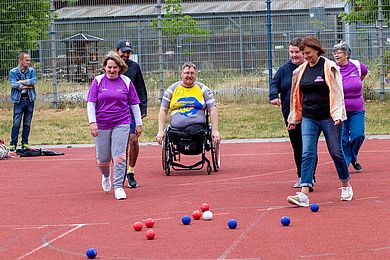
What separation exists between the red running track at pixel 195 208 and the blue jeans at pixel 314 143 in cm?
38

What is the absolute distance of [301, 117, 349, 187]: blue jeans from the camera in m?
11.3

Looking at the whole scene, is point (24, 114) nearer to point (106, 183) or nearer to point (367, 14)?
point (106, 183)

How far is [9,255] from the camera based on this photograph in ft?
28.6

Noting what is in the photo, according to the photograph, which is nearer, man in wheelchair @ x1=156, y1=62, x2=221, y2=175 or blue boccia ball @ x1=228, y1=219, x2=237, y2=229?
blue boccia ball @ x1=228, y1=219, x2=237, y2=229

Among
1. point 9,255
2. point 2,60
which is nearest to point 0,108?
point 2,60

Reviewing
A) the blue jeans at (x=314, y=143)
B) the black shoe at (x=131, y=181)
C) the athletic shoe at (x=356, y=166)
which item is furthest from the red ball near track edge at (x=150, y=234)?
the athletic shoe at (x=356, y=166)

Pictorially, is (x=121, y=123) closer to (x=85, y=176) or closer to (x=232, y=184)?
(x=232, y=184)

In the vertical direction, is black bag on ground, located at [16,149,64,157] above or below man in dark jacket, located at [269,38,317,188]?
below

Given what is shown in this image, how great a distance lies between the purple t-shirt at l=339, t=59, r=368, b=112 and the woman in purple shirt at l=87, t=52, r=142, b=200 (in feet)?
10.9

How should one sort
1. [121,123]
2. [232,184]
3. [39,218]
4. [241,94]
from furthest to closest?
1. [241,94]
2. [232,184]
3. [121,123]
4. [39,218]

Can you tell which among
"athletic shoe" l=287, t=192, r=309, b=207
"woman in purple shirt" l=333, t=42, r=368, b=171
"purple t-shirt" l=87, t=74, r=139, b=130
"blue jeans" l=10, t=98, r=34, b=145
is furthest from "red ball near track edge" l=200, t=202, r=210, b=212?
"blue jeans" l=10, t=98, r=34, b=145

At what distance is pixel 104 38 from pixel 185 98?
538 inches

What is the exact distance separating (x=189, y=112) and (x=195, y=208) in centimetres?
364

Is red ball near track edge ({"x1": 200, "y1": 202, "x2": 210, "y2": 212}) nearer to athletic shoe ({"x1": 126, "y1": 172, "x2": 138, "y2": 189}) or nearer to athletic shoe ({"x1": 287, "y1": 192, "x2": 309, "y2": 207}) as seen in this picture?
athletic shoe ({"x1": 287, "y1": 192, "x2": 309, "y2": 207})
